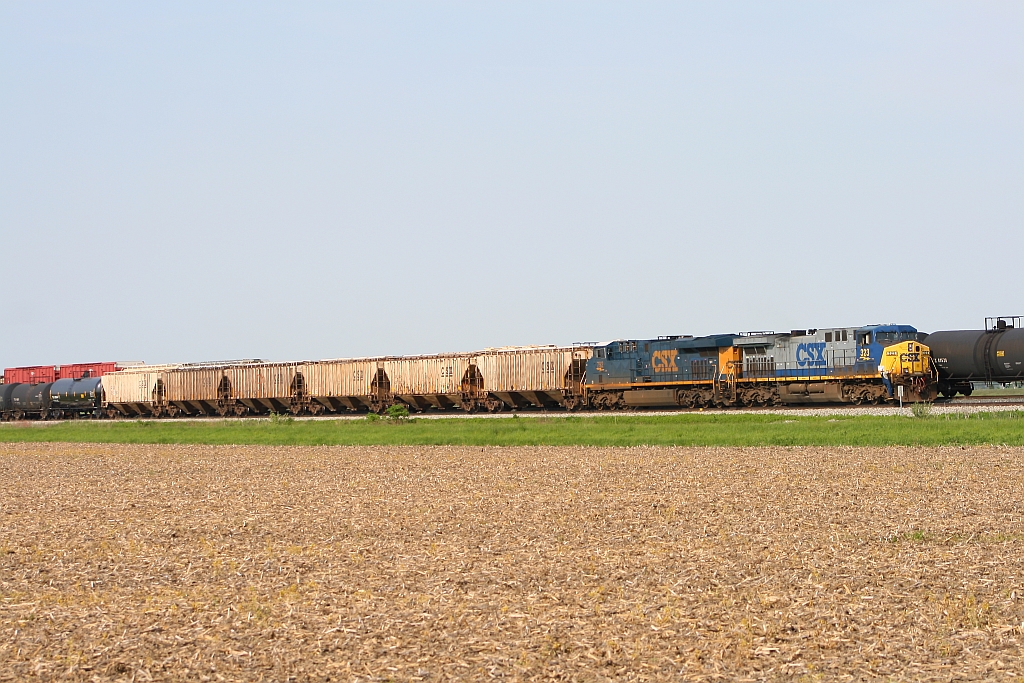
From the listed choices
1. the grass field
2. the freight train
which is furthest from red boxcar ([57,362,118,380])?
the grass field

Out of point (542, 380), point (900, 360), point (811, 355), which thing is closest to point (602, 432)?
point (900, 360)

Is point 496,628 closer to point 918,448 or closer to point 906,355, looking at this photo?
point 918,448

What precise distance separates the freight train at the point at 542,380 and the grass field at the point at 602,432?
631cm

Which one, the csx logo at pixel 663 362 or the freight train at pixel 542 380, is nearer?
the freight train at pixel 542 380

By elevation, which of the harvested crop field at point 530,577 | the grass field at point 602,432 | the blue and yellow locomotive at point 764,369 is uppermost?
the blue and yellow locomotive at point 764,369

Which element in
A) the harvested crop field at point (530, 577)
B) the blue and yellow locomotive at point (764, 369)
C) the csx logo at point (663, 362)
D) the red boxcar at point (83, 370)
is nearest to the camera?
the harvested crop field at point (530, 577)

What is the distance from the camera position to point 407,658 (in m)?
8.08

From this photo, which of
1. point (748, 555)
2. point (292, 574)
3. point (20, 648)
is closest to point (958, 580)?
point (748, 555)

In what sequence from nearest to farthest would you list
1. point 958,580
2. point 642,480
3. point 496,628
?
point 496,628 < point 958,580 < point 642,480

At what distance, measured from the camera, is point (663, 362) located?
4612 cm

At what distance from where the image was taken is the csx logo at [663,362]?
150ft

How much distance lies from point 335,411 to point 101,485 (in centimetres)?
3919

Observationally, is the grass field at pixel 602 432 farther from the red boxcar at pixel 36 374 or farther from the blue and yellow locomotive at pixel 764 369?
the red boxcar at pixel 36 374

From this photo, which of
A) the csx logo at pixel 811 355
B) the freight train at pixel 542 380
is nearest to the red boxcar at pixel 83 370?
the freight train at pixel 542 380
